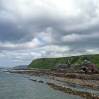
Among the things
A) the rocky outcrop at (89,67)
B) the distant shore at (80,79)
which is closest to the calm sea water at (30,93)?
the distant shore at (80,79)

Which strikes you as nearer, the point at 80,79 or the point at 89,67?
the point at 80,79

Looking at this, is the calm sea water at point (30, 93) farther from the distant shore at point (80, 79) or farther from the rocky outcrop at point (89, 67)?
the rocky outcrop at point (89, 67)

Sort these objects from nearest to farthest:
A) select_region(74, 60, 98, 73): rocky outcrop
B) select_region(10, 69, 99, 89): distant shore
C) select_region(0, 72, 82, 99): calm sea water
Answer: select_region(0, 72, 82, 99): calm sea water < select_region(10, 69, 99, 89): distant shore < select_region(74, 60, 98, 73): rocky outcrop

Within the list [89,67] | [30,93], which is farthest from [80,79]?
[89,67]

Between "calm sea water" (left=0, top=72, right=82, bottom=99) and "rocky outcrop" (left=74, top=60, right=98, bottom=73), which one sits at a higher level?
"rocky outcrop" (left=74, top=60, right=98, bottom=73)

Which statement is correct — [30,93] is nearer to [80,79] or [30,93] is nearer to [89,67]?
[80,79]

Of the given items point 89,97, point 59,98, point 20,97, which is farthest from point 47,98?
point 89,97

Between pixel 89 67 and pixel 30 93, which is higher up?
pixel 89 67

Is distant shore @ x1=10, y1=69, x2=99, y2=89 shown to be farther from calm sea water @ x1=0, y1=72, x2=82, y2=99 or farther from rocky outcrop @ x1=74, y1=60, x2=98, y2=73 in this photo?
rocky outcrop @ x1=74, y1=60, x2=98, y2=73

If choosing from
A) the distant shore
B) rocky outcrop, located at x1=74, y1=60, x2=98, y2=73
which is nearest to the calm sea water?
the distant shore

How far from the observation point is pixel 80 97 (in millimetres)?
52031

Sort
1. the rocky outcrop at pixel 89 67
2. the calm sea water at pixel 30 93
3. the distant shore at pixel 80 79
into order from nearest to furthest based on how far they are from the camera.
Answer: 1. the calm sea water at pixel 30 93
2. the distant shore at pixel 80 79
3. the rocky outcrop at pixel 89 67

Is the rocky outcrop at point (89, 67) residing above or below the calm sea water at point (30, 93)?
above

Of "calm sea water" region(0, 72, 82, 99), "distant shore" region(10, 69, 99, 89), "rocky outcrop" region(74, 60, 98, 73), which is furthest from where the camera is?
"rocky outcrop" region(74, 60, 98, 73)
